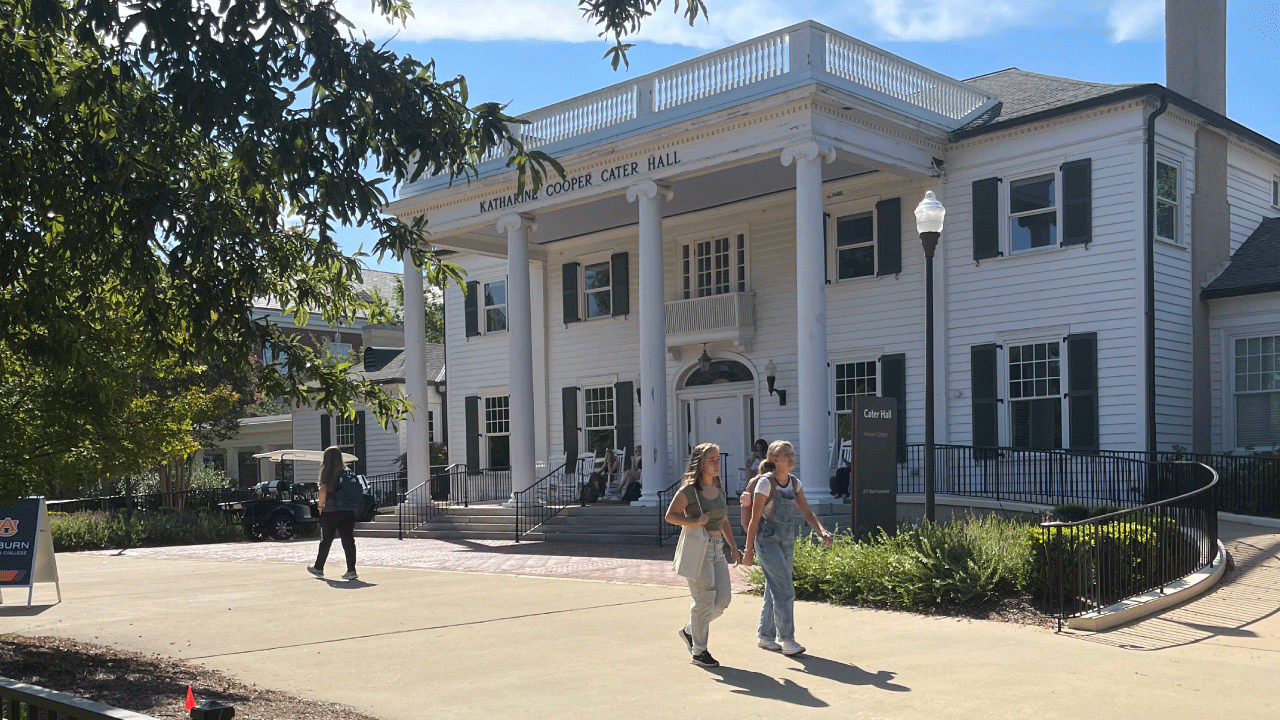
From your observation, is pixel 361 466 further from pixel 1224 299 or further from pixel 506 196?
pixel 1224 299

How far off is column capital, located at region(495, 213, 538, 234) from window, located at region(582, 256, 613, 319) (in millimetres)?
3185

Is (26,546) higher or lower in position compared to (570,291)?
lower

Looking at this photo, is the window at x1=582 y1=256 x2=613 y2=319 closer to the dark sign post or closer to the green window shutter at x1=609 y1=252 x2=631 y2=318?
the green window shutter at x1=609 y1=252 x2=631 y2=318

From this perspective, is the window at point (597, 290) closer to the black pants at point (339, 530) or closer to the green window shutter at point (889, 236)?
the green window shutter at point (889, 236)

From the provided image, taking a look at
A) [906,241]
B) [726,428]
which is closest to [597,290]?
[726,428]

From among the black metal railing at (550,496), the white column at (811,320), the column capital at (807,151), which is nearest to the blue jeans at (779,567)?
the white column at (811,320)

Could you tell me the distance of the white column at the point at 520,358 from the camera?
23.1 m

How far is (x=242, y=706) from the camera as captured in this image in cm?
712

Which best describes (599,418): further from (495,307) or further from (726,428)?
(495,307)

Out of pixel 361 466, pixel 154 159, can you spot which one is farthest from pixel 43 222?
pixel 361 466

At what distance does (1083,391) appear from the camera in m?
19.3

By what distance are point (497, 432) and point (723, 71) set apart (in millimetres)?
11545

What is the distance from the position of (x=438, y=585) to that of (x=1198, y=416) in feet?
Answer: 43.8

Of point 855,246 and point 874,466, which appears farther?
point 855,246
